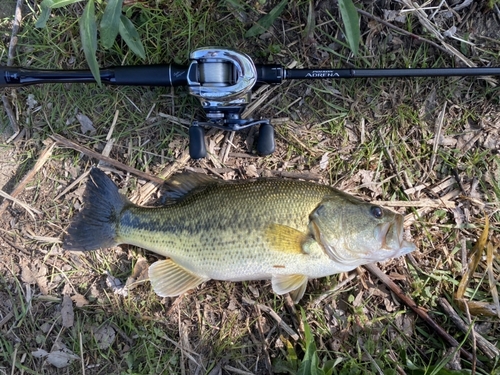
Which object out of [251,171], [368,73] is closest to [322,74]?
[368,73]

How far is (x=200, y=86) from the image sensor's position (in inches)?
107

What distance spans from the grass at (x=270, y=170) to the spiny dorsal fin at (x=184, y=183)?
0.74 ft

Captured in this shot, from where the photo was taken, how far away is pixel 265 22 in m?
3.05

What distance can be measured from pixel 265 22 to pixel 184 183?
1360 mm

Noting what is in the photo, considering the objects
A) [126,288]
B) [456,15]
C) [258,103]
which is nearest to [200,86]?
[258,103]

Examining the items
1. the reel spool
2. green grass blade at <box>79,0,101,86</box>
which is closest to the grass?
the reel spool

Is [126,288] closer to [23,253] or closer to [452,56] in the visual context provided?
[23,253]

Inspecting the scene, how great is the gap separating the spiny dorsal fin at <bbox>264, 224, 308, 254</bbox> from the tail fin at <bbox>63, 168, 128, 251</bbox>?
3.72 feet

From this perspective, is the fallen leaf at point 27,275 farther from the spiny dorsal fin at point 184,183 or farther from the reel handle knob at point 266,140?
the reel handle knob at point 266,140

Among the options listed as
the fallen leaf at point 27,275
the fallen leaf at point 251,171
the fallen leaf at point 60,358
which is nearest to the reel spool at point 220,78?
the fallen leaf at point 251,171

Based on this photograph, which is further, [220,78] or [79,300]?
[79,300]

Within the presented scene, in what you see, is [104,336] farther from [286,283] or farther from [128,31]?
[128,31]

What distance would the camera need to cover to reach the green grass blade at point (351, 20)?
2.58 metres

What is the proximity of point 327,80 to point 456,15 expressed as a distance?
113 centimetres
